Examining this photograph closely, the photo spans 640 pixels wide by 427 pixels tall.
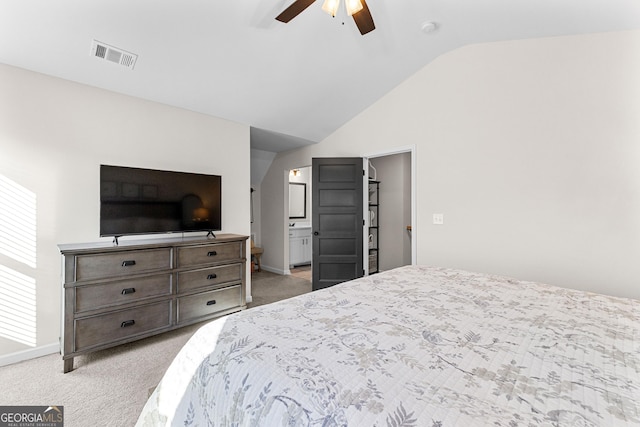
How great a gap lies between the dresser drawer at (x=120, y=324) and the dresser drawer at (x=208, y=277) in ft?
0.71

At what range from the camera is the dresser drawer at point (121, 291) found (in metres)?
2.16

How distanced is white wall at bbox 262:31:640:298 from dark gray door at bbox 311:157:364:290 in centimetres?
90

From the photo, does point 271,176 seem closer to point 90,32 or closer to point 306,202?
point 306,202

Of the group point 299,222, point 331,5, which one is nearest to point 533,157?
point 331,5

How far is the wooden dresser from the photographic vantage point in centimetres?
213

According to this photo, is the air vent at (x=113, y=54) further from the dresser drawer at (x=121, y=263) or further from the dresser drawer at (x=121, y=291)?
the dresser drawer at (x=121, y=291)

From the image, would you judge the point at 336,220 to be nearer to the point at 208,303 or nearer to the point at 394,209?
the point at 394,209

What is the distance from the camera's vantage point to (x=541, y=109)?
103 inches

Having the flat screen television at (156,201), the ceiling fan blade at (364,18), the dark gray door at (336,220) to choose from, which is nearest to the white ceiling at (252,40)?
the ceiling fan blade at (364,18)

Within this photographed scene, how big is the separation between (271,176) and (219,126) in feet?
7.08

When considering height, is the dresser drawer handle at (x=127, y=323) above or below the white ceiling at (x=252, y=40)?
below

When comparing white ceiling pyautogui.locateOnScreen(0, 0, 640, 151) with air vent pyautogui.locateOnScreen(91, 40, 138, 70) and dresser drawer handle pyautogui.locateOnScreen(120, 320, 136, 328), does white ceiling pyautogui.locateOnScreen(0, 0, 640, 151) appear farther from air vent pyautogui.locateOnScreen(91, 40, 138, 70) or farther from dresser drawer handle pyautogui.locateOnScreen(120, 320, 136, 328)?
dresser drawer handle pyautogui.locateOnScreen(120, 320, 136, 328)

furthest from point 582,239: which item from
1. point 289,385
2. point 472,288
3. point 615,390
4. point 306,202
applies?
point 306,202

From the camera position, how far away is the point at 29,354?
7.63ft
